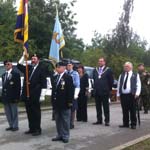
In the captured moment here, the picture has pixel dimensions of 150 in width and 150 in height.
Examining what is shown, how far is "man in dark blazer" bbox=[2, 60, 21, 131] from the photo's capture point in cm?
1236

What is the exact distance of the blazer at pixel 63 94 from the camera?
35.0 ft

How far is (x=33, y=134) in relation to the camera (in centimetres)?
1170

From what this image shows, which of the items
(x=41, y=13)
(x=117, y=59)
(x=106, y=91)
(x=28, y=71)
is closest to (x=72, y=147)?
(x=28, y=71)

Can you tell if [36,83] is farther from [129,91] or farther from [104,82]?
[129,91]

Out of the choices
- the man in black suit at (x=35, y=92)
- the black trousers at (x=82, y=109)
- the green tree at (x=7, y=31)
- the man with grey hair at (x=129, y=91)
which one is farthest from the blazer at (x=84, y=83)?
the green tree at (x=7, y=31)

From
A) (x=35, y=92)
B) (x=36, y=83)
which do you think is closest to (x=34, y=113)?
(x=35, y=92)

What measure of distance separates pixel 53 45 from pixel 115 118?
10.3 ft

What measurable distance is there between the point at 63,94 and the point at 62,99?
0.37ft

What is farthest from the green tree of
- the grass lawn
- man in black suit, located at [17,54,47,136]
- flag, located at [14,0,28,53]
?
the grass lawn

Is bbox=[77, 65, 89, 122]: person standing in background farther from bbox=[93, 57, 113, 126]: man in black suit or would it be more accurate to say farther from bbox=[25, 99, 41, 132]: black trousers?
bbox=[25, 99, 41, 132]: black trousers

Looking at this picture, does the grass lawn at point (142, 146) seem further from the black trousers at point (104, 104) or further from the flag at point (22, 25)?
the flag at point (22, 25)

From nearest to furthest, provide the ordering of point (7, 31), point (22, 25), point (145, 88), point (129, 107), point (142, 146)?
point (142, 146), point (22, 25), point (129, 107), point (145, 88), point (7, 31)

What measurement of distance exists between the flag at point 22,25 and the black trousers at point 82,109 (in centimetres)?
323

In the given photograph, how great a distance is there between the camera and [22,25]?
12289 mm
